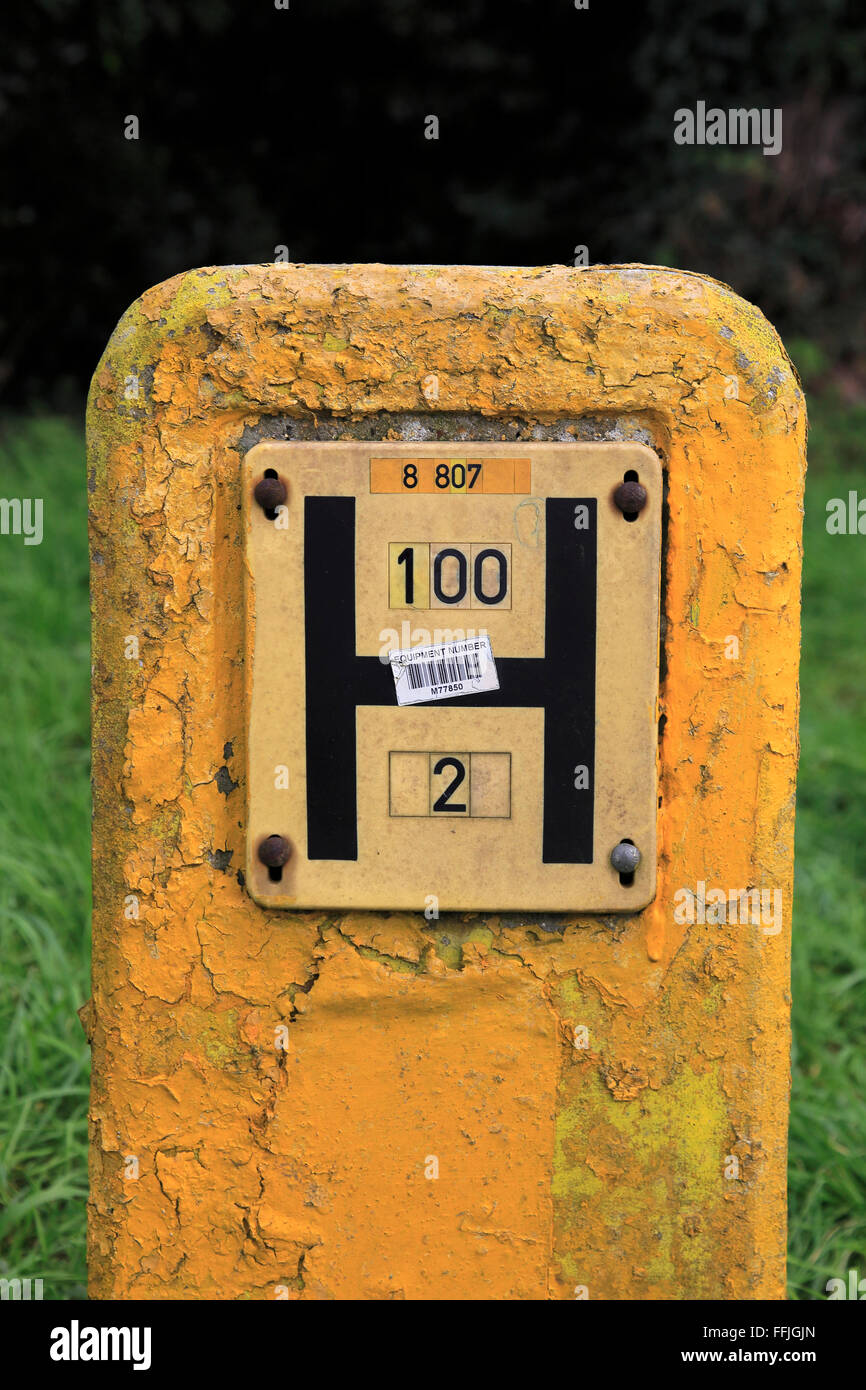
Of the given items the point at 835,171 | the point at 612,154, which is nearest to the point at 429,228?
the point at 612,154

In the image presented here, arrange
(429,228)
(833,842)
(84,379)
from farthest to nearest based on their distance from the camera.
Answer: (429,228), (84,379), (833,842)

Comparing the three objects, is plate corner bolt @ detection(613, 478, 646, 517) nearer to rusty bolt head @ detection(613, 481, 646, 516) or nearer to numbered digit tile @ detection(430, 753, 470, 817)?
rusty bolt head @ detection(613, 481, 646, 516)

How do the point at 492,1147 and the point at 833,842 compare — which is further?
the point at 833,842

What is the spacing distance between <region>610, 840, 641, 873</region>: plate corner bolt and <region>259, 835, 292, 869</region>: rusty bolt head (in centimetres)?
32

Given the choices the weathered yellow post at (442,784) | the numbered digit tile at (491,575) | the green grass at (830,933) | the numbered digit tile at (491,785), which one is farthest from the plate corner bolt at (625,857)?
the green grass at (830,933)

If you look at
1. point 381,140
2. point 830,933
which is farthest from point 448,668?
point 381,140

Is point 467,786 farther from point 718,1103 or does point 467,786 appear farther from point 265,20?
point 265,20

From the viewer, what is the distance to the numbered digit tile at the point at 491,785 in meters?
1.14

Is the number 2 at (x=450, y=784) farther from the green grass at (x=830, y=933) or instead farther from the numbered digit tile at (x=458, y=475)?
the green grass at (x=830, y=933)

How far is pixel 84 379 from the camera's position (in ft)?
17.1

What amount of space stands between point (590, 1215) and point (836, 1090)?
41.1 inches

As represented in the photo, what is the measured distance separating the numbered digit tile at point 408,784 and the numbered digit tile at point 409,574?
0.48 ft

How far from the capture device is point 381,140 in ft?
17.3

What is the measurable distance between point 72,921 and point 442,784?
1381 millimetres
